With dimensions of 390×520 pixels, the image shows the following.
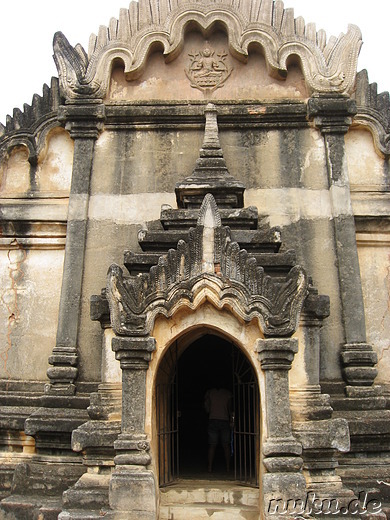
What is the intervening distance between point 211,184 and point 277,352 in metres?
3.09

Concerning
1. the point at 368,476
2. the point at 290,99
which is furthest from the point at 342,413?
the point at 290,99

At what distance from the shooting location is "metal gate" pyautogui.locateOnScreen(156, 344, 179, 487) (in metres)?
7.30

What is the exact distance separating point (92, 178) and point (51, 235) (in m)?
1.17

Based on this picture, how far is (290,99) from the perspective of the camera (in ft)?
31.9

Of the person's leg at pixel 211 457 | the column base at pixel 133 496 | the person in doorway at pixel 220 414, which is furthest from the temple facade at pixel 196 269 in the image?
the person in doorway at pixel 220 414

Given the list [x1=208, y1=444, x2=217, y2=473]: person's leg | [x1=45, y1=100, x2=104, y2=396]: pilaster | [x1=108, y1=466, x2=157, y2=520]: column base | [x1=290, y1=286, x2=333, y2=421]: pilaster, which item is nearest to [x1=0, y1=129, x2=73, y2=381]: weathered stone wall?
[x1=45, y1=100, x2=104, y2=396]: pilaster

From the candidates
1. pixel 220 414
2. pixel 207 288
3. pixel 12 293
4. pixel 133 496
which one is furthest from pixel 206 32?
pixel 133 496

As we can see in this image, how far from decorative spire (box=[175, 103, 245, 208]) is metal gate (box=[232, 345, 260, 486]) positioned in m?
2.21

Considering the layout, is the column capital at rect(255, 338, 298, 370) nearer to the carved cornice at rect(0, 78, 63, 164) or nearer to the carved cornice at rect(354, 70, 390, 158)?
the carved cornice at rect(354, 70, 390, 158)

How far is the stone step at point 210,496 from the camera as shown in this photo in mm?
6953

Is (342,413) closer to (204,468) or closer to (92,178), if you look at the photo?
(204,468)

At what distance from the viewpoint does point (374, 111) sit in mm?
9625

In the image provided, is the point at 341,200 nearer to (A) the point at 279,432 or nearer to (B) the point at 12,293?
(A) the point at 279,432

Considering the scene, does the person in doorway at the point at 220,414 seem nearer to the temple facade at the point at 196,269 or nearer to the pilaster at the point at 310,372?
the temple facade at the point at 196,269
